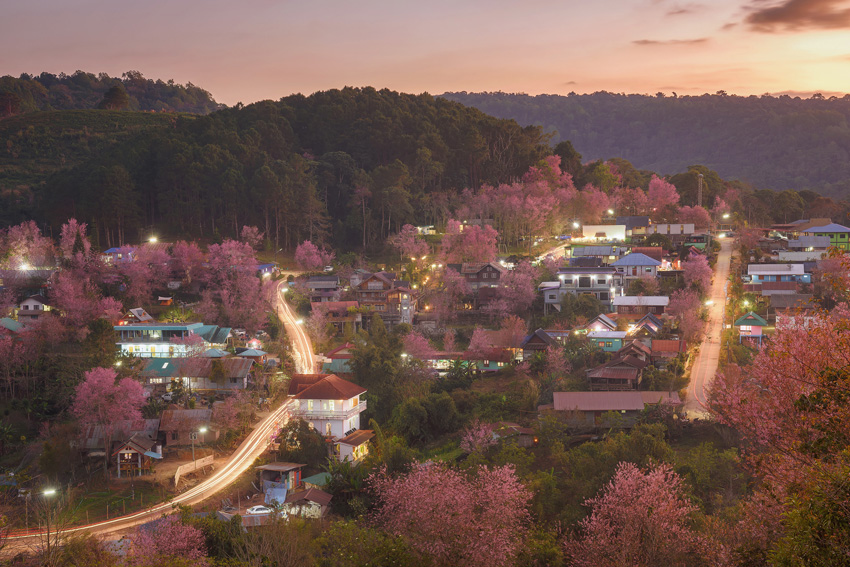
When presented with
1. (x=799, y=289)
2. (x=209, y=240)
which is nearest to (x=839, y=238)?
(x=799, y=289)

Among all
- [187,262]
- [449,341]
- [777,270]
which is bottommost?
[449,341]

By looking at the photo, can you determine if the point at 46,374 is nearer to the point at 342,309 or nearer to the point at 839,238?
the point at 342,309

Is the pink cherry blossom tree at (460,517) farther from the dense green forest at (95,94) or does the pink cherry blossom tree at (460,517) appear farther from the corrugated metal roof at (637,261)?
the dense green forest at (95,94)

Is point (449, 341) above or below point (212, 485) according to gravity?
above

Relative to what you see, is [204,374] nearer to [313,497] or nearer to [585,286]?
[313,497]

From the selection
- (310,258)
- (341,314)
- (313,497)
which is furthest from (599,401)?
(310,258)

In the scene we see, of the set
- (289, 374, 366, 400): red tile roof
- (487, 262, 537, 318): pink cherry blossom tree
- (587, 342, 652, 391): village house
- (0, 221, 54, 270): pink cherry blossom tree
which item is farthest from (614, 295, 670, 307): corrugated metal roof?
(0, 221, 54, 270): pink cherry blossom tree

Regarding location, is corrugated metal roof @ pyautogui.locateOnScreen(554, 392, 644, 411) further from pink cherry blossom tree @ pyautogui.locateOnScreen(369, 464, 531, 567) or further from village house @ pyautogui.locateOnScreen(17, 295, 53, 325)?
village house @ pyautogui.locateOnScreen(17, 295, 53, 325)
